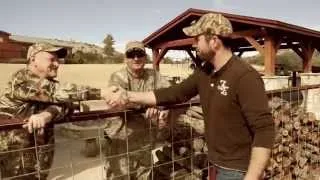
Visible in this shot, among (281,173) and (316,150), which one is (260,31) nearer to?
(316,150)

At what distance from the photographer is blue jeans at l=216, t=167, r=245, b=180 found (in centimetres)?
231

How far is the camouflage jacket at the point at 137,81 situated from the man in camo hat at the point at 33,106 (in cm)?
74

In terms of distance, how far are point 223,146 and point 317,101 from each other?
5.07 metres

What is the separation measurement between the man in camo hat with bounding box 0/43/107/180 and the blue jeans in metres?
1.20

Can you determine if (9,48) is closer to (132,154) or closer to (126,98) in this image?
(132,154)

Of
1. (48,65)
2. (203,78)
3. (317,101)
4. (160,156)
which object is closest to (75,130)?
(160,156)

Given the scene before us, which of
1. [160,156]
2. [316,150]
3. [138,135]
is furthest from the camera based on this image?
[316,150]

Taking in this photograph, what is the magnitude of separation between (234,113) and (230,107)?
48 millimetres

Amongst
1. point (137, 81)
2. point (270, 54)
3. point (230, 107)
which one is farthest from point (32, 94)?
point (270, 54)

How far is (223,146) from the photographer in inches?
91.4

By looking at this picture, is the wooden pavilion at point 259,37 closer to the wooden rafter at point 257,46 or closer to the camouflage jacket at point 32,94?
the wooden rafter at point 257,46

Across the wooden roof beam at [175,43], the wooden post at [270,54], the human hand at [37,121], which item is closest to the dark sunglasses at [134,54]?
the human hand at [37,121]

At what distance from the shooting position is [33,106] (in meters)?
2.82

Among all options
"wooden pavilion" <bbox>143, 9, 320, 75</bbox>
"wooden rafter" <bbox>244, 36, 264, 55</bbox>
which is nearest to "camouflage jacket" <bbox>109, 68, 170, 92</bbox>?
"wooden pavilion" <bbox>143, 9, 320, 75</bbox>
